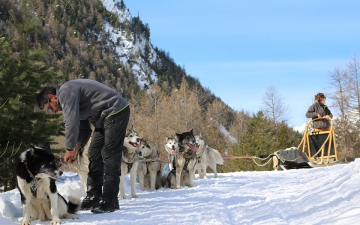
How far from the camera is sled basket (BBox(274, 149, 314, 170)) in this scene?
414 inches

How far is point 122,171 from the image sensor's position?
558 centimetres

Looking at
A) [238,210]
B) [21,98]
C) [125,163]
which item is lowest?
[238,210]

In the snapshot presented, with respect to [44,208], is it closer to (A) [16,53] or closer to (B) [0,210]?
(B) [0,210]

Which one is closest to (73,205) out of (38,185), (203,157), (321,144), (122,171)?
(38,185)

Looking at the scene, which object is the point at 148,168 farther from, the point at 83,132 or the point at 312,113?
the point at 312,113

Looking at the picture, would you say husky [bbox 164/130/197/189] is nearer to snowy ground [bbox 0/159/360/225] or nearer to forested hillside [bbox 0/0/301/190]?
snowy ground [bbox 0/159/360/225]

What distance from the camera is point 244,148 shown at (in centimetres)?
3162

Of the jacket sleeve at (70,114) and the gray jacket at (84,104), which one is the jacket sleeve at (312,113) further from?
the jacket sleeve at (70,114)

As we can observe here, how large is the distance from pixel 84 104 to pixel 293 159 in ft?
26.8

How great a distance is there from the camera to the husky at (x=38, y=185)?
347 centimetres

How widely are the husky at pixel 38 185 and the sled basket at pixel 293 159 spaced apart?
27.1 ft

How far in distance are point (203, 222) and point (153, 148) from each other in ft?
13.7

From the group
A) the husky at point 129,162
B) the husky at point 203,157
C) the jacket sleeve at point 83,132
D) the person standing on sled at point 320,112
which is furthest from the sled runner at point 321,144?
the jacket sleeve at point 83,132

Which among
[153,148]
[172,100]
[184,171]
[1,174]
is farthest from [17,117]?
[172,100]
